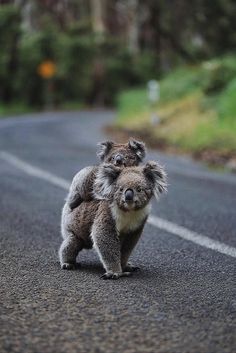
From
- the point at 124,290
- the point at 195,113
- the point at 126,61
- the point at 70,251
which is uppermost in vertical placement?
the point at 126,61

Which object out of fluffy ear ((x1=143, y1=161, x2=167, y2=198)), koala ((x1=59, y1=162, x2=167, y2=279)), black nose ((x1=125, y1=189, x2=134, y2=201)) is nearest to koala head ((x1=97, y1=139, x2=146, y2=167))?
koala ((x1=59, y1=162, x2=167, y2=279))

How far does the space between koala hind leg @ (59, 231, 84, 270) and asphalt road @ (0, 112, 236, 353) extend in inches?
3.6

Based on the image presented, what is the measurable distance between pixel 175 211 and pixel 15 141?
465 inches

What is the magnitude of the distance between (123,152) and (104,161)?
0.54 ft

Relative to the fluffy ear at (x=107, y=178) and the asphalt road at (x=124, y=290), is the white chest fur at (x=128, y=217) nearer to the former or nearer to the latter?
the fluffy ear at (x=107, y=178)

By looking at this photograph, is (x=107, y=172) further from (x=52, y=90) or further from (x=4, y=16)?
(x=52, y=90)

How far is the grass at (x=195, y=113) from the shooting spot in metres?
16.4

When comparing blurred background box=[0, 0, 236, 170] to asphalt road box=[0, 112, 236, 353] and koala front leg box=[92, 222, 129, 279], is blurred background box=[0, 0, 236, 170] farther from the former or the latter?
koala front leg box=[92, 222, 129, 279]

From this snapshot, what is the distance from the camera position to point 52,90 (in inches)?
1873

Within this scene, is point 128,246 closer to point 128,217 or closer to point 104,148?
point 128,217

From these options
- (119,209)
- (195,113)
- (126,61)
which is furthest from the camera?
(126,61)

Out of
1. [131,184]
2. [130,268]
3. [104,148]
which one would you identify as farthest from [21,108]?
[131,184]

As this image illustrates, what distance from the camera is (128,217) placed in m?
4.89

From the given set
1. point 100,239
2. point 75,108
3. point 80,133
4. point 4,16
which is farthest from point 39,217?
point 75,108
